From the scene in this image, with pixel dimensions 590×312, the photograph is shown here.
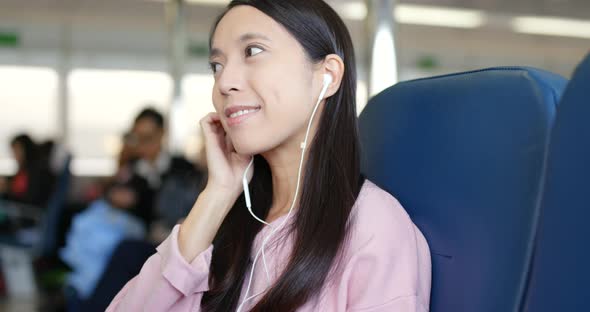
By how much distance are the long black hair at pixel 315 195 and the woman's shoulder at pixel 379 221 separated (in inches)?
0.7

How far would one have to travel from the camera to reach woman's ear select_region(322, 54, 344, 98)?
124 cm

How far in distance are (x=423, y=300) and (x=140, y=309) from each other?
0.55 m

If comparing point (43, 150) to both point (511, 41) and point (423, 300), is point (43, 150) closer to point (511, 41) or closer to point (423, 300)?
point (423, 300)

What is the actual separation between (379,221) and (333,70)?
0.30 m

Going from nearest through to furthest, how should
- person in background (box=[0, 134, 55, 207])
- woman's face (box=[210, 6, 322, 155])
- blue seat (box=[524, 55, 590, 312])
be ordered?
blue seat (box=[524, 55, 590, 312])
woman's face (box=[210, 6, 322, 155])
person in background (box=[0, 134, 55, 207])

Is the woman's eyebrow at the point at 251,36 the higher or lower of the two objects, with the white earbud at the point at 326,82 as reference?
higher

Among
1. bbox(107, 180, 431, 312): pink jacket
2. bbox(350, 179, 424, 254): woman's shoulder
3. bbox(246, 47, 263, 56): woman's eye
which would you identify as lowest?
bbox(107, 180, 431, 312): pink jacket

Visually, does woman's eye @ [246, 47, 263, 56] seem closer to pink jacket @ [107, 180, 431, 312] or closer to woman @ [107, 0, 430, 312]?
woman @ [107, 0, 430, 312]

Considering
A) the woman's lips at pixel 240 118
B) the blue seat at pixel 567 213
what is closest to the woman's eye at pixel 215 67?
the woman's lips at pixel 240 118

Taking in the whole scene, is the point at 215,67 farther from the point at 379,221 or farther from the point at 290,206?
the point at 379,221

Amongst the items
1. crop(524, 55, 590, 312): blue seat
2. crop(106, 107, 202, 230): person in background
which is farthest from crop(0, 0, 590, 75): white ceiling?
crop(524, 55, 590, 312): blue seat

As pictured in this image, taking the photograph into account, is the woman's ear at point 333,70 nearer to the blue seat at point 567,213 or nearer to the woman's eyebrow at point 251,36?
the woman's eyebrow at point 251,36

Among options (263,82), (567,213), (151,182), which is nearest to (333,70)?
(263,82)

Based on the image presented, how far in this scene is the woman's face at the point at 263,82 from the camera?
120cm
